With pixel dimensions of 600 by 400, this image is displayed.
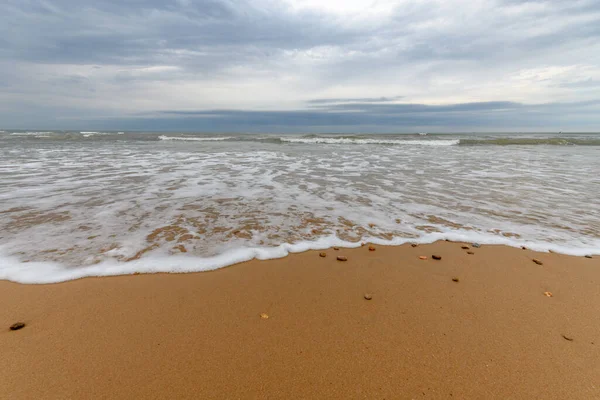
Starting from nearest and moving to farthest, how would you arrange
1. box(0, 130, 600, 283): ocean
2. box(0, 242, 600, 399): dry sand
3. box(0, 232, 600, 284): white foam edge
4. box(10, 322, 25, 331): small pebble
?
box(0, 242, 600, 399): dry sand < box(10, 322, 25, 331): small pebble < box(0, 232, 600, 284): white foam edge < box(0, 130, 600, 283): ocean

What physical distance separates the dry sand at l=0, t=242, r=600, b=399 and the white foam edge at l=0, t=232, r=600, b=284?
164 mm

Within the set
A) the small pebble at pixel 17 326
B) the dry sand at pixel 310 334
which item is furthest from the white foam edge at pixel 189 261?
the small pebble at pixel 17 326

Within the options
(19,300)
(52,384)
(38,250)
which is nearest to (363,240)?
(52,384)

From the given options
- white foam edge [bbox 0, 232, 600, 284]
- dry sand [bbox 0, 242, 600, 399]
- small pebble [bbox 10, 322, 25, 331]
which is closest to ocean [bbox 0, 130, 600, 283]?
white foam edge [bbox 0, 232, 600, 284]

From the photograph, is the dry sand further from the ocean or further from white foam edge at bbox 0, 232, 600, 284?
the ocean

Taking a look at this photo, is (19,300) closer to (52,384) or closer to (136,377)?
(52,384)

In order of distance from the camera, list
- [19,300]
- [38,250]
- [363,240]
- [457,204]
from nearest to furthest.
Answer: [19,300] < [38,250] < [363,240] < [457,204]

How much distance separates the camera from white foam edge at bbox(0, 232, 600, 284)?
3.10 meters

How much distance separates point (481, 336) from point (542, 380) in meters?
0.42

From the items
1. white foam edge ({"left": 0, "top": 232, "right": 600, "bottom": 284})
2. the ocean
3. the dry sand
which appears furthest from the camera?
the ocean

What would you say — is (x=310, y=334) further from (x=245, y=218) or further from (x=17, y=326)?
(x=245, y=218)

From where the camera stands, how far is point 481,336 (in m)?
2.25

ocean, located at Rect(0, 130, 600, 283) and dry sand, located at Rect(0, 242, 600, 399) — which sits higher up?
ocean, located at Rect(0, 130, 600, 283)

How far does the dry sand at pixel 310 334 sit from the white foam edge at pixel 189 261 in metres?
0.16
